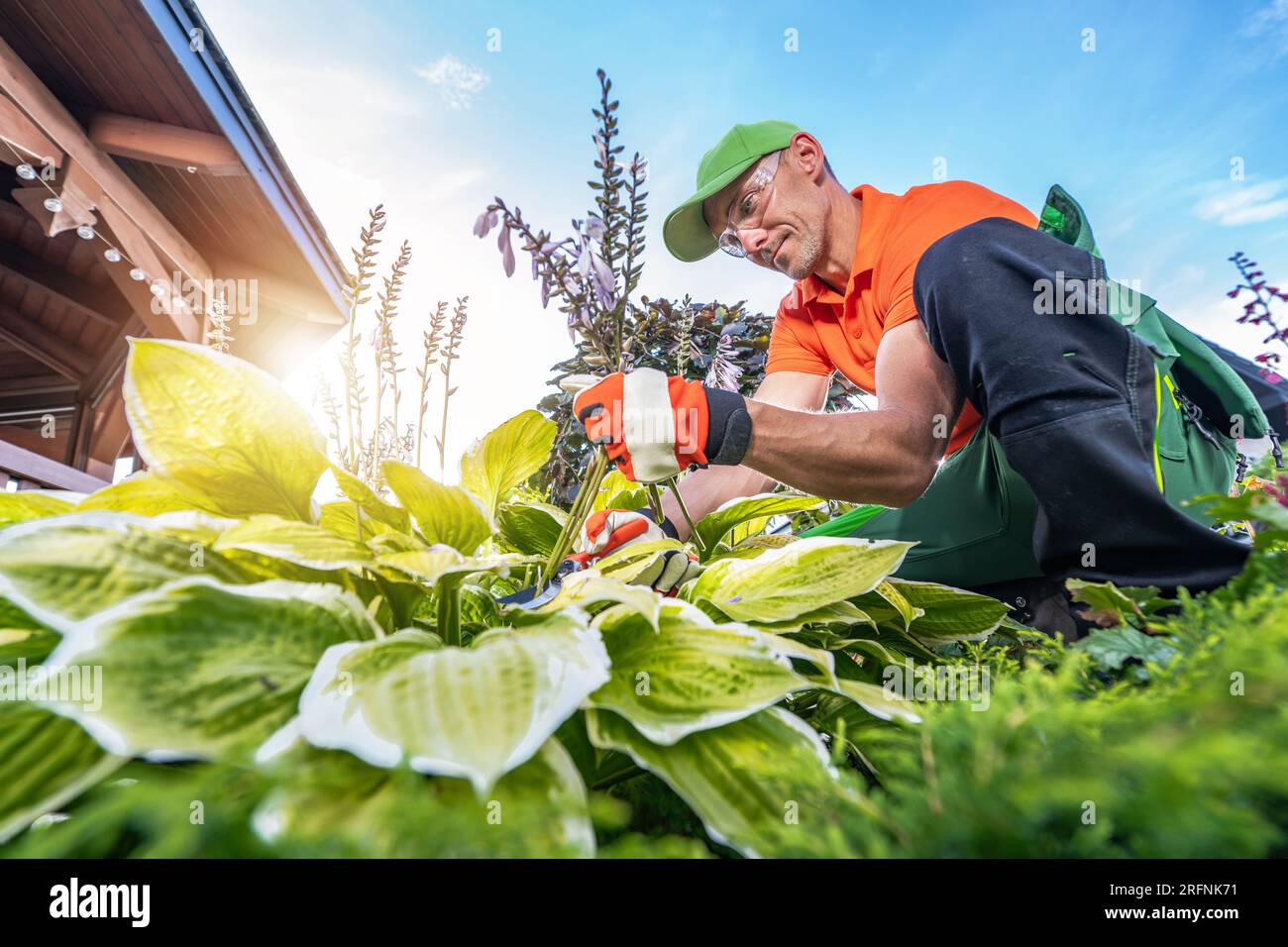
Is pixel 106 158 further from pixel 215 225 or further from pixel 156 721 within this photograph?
pixel 156 721

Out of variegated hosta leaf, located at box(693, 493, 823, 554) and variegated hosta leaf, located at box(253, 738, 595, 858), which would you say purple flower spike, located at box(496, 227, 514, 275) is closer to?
variegated hosta leaf, located at box(693, 493, 823, 554)

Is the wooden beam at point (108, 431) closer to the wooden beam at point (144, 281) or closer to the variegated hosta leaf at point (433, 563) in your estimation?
the wooden beam at point (144, 281)

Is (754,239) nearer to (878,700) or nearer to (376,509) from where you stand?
(376,509)

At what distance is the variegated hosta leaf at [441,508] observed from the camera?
667 mm

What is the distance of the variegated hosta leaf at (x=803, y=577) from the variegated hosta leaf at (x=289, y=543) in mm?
364

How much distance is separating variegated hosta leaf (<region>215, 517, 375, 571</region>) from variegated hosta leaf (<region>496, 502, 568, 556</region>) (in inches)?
20.6

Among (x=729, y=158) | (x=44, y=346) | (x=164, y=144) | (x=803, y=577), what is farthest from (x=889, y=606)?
(x=44, y=346)

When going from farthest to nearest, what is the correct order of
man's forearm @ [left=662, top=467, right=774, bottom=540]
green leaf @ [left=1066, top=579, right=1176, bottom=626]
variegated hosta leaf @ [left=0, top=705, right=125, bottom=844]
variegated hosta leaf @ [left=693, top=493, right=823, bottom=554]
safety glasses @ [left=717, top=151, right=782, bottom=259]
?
1. safety glasses @ [left=717, top=151, right=782, bottom=259]
2. man's forearm @ [left=662, top=467, right=774, bottom=540]
3. variegated hosta leaf @ [left=693, top=493, right=823, bottom=554]
4. green leaf @ [left=1066, top=579, right=1176, bottom=626]
5. variegated hosta leaf @ [left=0, top=705, right=125, bottom=844]

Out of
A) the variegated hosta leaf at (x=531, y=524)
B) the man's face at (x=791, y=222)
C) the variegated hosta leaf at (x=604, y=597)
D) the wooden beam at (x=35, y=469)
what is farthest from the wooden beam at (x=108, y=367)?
the variegated hosta leaf at (x=604, y=597)

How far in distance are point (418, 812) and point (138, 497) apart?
0.61 metres

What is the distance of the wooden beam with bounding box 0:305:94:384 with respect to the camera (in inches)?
209

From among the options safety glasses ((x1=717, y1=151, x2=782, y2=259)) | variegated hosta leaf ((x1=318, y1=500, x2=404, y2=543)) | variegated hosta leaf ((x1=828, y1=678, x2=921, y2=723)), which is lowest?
variegated hosta leaf ((x1=828, y1=678, x2=921, y2=723))

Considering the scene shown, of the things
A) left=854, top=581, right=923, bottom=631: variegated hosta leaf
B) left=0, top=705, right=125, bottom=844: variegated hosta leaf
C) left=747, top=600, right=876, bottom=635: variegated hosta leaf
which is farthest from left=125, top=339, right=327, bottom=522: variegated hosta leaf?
left=854, top=581, right=923, bottom=631: variegated hosta leaf

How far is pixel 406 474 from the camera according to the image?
66cm
